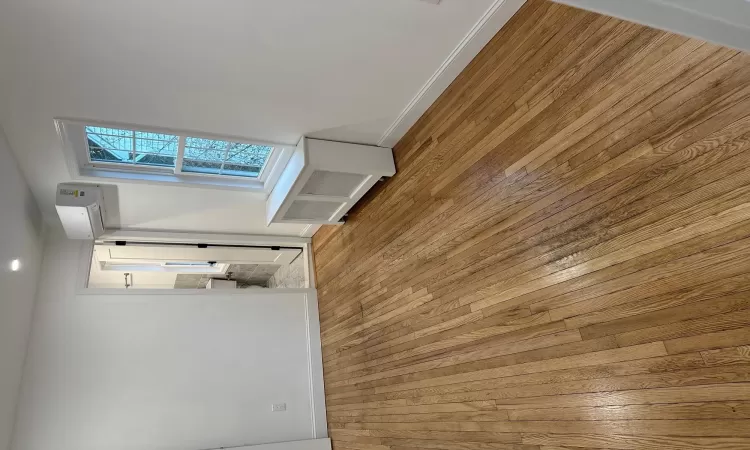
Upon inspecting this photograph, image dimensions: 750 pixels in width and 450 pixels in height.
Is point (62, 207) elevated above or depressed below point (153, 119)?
below

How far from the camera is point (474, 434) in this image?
254 cm

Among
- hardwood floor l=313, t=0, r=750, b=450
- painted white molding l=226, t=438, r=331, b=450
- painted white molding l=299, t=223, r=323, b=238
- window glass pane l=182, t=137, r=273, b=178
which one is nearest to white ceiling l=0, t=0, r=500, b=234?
window glass pane l=182, t=137, r=273, b=178

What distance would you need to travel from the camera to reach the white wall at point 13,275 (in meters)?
3.08

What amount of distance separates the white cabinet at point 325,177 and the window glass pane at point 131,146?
94cm

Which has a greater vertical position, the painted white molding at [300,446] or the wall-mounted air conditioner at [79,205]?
the wall-mounted air conditioner at [79,205]

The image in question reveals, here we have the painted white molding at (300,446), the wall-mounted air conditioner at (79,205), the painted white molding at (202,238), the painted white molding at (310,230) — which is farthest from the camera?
the painted white molding at (310,230)

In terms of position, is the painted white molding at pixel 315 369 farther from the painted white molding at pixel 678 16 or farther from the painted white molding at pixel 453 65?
the painted white molding at pixel 678 16

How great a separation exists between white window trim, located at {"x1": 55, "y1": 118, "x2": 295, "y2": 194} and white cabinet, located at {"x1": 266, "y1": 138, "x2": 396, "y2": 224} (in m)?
0.12

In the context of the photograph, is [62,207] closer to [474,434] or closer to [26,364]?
[26,364]

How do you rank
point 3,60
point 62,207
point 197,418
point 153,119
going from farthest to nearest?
1. point 197,418
2. point 62,207
3. point 153,119
4. point 3,60

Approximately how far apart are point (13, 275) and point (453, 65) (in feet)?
12.2

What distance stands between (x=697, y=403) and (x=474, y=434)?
1.30 meters

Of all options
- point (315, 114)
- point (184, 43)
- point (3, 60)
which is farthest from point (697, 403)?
point (3, 60)

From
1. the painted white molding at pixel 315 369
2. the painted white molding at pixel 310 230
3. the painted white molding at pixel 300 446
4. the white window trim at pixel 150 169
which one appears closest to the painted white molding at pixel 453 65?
the white window trim at pixel 150 169
